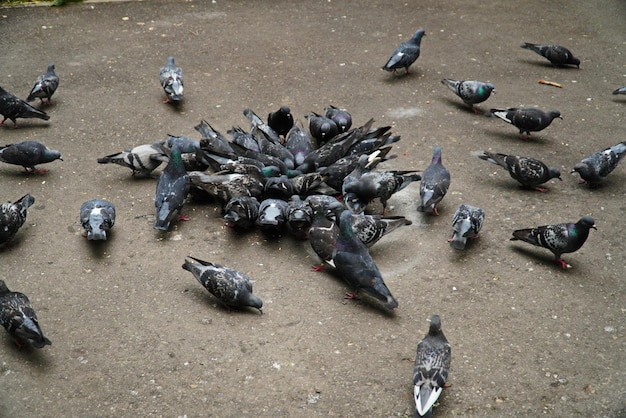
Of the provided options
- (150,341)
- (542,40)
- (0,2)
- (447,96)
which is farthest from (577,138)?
(0,2)

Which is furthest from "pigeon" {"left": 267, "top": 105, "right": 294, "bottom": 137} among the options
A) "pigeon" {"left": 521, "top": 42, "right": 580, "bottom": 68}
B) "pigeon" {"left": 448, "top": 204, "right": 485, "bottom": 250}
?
"pigeon" {"left": 521, "top": 42, "right": 580, "bottom": 68}

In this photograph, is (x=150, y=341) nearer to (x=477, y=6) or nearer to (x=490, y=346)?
(x=490, y=346)

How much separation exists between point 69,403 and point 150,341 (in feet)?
2.54

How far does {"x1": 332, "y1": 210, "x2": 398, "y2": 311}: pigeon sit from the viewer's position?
560 cm

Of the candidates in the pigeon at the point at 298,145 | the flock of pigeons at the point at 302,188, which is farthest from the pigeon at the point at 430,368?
the pigeon at the point at 298,145

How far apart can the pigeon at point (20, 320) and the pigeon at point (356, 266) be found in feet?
7.60

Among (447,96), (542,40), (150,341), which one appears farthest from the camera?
(542,40)

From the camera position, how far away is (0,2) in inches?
469

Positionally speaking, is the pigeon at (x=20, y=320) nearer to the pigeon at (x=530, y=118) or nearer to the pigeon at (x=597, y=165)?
the pigeon at (x=597, y=165)

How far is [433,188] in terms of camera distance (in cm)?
678

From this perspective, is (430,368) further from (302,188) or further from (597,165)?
(597,165)

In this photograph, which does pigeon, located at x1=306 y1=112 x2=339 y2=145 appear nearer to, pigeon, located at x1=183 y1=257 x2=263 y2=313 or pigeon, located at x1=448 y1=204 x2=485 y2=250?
pigeon, located at x1=448 y1=204 x2=485 y2=250

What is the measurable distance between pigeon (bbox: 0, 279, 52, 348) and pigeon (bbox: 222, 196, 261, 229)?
190 cm

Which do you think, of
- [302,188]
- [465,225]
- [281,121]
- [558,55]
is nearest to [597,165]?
[465,225]
